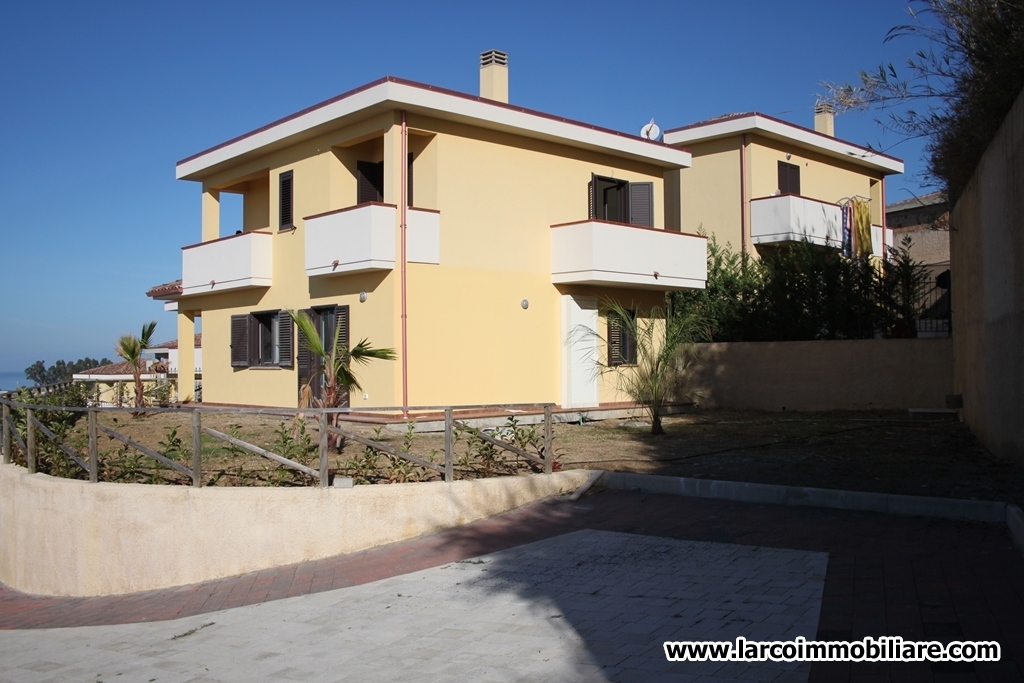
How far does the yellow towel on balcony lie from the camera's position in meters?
25.8

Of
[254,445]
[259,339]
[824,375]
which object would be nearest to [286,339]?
[259,339]

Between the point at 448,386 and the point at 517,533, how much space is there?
852 centimetres

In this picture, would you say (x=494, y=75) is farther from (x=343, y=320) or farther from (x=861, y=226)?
(x=861, y=226)

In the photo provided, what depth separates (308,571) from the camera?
27.9 feet

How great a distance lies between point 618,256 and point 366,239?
5.47 metres

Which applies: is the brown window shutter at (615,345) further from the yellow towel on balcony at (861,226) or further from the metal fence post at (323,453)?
the metal fence post at (323,453)

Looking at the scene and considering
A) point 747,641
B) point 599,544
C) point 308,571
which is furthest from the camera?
point 308,571

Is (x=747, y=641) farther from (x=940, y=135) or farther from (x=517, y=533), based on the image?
(x=940, y=135)

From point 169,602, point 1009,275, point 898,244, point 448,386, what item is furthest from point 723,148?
point 169,602

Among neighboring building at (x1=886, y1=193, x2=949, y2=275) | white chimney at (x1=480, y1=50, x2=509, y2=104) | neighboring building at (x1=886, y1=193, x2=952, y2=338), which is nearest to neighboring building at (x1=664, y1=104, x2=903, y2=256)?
neighboring building at (x1=886, y1=193, x2=949, y2=275)

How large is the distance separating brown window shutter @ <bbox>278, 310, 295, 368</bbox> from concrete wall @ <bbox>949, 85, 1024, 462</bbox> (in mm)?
12624

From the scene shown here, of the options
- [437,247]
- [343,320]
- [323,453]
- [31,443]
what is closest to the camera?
[323,453]

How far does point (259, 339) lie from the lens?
2002 cm

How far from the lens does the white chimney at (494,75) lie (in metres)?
19.5
